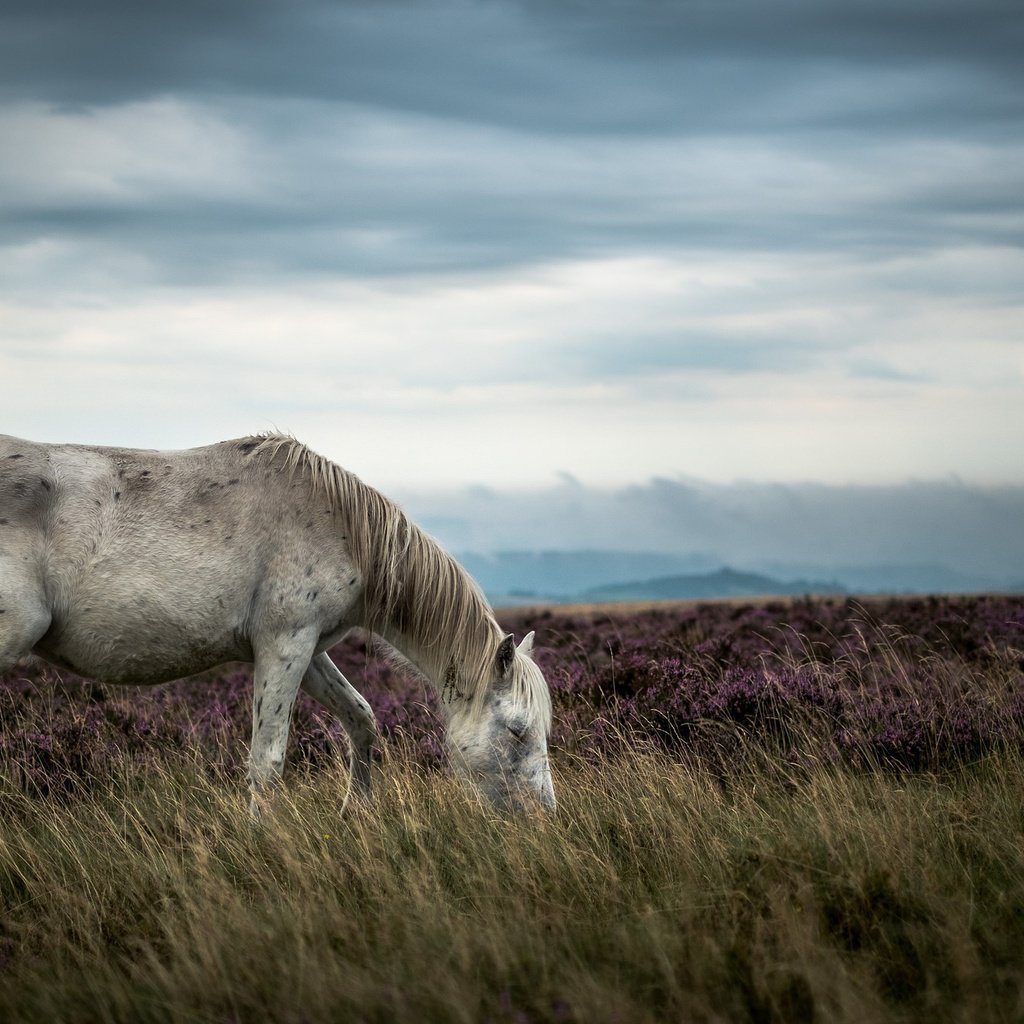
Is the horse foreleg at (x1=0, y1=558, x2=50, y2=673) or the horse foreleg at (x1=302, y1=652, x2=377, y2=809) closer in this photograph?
the horse foreleg at (x1=0, y1=558, x2=50, y2=673)

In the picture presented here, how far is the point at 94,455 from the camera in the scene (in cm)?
608

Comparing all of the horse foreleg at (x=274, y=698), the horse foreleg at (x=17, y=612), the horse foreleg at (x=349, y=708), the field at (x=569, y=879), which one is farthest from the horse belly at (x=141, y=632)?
the field at (x=569, y=879)

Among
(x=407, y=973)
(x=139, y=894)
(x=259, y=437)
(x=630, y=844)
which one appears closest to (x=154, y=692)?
(x=259, y=437)

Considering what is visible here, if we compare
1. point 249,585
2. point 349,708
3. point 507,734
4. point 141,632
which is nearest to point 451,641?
point 507,734

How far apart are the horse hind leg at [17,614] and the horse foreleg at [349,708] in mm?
1712

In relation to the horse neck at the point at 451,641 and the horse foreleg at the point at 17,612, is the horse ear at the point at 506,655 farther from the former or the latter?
the horse foreleg at the point at 17,612

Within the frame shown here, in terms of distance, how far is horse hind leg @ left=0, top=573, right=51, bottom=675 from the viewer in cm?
554

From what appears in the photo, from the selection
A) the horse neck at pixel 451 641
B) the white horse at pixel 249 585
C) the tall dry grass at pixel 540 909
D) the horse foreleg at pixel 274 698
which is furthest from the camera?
the horse neck at pixel 451 641

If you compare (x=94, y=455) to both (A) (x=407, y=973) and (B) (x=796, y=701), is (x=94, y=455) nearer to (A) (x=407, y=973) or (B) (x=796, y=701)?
(A) (x=407, y=973)

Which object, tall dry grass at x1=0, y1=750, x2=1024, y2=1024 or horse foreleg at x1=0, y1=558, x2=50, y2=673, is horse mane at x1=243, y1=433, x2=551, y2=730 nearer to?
tall dry grass at x1=0, y1=750, x2=1024, y2=1024

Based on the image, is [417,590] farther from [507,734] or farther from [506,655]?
[507,734]

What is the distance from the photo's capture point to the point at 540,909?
4320mm

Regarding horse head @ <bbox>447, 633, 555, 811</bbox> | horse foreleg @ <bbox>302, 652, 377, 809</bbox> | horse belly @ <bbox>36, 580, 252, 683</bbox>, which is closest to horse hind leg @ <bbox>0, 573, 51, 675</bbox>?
horse belly @ <bbox>36, 580, 252, 683</bbox>

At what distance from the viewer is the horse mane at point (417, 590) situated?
6242mm
